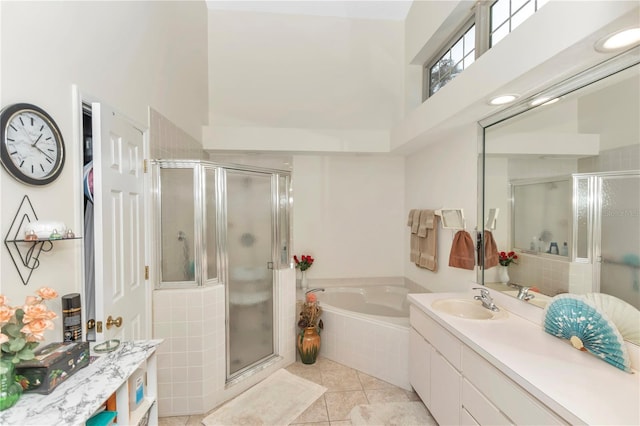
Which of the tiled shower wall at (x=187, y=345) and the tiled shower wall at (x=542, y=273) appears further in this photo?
the tiled shower wall at (x=187, y=345)

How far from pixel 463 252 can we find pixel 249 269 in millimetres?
1857

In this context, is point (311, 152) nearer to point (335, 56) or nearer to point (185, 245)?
point (335, 56)

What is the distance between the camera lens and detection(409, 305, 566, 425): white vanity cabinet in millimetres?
1271

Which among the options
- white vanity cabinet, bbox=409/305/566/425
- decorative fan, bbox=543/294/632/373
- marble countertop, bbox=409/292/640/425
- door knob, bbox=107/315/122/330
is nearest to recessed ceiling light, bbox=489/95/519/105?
decorative fan, bbox=543/294/632/373

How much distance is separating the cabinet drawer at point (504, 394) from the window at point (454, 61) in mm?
2464

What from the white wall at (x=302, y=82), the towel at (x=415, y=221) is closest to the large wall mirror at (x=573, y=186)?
the towel at (x=415, y=221)

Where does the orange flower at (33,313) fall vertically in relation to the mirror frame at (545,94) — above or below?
below

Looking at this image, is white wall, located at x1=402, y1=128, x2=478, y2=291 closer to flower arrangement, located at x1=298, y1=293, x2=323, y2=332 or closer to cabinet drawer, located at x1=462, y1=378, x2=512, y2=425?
cabinet drawer, located at x1=462, y1=378, x2=512, y2=425

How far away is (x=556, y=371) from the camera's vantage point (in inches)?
49.6

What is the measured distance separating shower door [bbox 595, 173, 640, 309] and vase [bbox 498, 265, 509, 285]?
63 cm

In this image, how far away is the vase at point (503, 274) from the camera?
2.08m

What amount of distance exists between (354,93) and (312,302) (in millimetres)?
2554

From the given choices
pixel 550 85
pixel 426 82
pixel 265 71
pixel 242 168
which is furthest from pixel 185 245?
pixel 426 82

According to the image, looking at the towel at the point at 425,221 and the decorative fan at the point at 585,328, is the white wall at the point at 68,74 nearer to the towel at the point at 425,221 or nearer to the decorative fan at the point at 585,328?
the decorative fan at the point at 585,328
